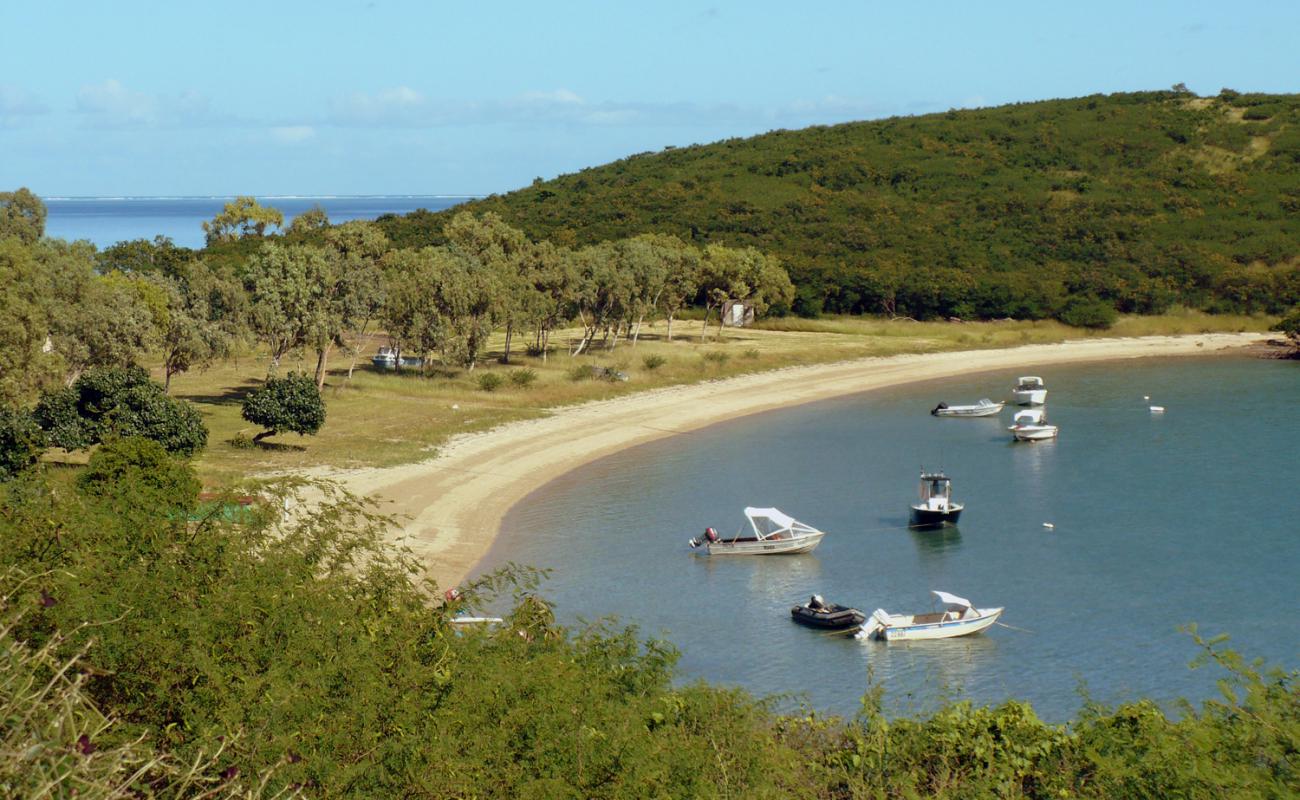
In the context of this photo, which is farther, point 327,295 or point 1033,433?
point 1033,433

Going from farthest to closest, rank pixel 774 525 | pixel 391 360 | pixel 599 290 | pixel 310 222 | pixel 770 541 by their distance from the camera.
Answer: pixel 310 222
pixel 599 290
pixel 391 360
pixel 774 525
pixel 770 541

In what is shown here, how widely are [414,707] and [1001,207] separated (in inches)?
4962

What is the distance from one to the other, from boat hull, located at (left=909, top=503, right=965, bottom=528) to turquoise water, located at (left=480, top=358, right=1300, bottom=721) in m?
0.65

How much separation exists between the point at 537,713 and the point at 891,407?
60915 mm

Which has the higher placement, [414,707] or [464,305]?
[464,305]

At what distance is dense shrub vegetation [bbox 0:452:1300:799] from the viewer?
14.9 meters

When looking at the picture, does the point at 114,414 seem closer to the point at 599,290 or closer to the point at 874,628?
the point at 874,628

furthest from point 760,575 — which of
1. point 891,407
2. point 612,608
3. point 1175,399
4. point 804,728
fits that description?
point 1175,399

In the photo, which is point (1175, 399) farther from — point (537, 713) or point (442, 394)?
point (537, 713)

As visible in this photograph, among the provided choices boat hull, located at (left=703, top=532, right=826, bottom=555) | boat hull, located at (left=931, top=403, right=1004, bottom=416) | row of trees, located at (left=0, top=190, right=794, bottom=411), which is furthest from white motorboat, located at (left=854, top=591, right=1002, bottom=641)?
boat hull, located at (left=931, top=403, right=1004, bottom=416)

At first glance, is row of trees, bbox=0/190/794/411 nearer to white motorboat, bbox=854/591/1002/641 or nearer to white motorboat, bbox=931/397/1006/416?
white motorboat, bbox=931/397/1006/416

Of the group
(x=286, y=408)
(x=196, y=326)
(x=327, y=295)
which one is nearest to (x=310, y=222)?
(x=327, y=295)

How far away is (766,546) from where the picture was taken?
44375mm

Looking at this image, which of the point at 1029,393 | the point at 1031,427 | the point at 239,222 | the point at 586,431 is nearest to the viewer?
A: the point at 586,431
